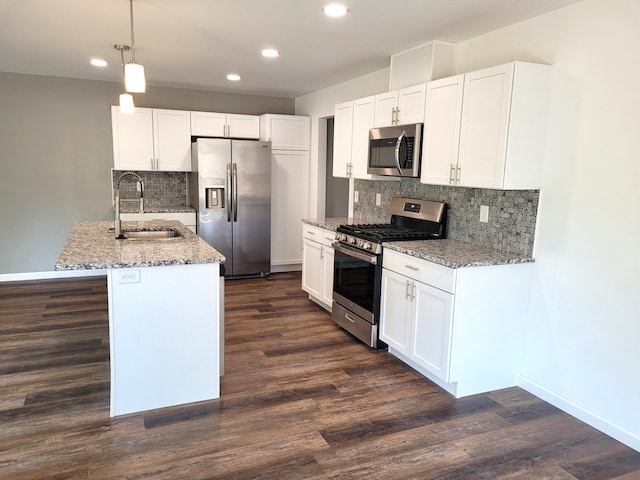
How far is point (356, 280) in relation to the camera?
3.80 m

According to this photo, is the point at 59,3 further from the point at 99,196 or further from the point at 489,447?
the point at 489,447

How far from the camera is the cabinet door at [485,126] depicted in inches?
108

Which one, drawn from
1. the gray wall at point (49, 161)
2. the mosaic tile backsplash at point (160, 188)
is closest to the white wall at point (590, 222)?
the mosaic tile backsplash at point (160, 188)

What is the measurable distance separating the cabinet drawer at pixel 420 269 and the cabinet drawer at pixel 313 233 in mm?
1161

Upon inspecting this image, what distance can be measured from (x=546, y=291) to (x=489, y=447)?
108 centimetres

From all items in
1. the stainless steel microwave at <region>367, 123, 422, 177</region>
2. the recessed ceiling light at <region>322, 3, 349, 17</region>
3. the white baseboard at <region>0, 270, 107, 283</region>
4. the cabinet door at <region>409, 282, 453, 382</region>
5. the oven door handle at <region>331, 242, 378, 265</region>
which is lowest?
the white baseboard at <region>0, 270, 107, 283</region>

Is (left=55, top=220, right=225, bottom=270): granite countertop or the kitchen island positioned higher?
(left=55, top=220, right=225, bottom=270): granite countertop

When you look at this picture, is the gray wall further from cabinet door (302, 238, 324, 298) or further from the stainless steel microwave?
the stainless steel microwave

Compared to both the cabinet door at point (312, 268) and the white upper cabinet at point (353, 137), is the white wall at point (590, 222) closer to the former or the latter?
the white upper cabinet at point (353, 137)

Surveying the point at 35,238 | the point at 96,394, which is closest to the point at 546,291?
the point at 96,394

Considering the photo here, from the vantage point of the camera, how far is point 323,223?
Result: 4.52 metres

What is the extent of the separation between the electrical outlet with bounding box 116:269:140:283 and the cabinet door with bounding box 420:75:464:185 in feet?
7.15

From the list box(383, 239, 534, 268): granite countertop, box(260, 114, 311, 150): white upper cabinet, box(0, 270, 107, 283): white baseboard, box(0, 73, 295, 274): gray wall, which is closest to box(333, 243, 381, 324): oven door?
box(383, 239, 534, 268): granite countertop

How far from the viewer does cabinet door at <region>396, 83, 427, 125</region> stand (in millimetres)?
3457
